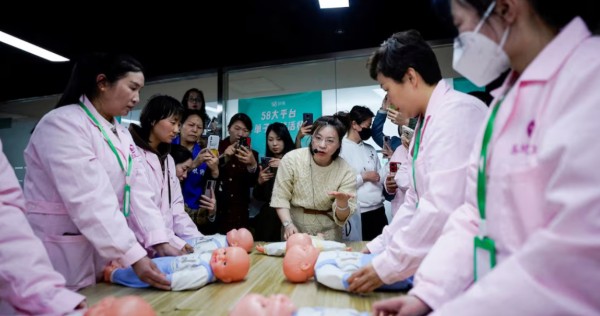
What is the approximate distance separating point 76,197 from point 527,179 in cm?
147

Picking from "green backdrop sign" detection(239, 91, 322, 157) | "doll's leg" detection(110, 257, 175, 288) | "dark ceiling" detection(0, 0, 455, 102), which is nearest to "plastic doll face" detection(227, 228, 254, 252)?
"doll's leg" detection(110, 257, 175, 288)

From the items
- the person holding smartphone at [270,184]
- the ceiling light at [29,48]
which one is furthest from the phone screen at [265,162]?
the ceiling light at [29,48]

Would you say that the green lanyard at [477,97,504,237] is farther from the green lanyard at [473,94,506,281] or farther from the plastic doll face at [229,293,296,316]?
the plastic doll face at [229,293,296,316]

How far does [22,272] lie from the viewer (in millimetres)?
935

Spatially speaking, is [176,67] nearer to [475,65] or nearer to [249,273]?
[249,273]

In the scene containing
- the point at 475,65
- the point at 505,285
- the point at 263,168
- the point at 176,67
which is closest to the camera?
the point at 505,285

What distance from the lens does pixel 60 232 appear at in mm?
1385

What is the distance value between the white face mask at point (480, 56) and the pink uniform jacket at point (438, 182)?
260 mm

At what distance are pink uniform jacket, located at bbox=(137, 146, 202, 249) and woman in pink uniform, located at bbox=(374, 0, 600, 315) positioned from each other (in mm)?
1575

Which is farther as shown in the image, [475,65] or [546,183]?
[475,65]

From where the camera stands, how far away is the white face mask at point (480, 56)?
2.56ft

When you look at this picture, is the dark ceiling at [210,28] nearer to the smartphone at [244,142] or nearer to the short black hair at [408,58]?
the smartphone at [244,142]

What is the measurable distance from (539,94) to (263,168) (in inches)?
103

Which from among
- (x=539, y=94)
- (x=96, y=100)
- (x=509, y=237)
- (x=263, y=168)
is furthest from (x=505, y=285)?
(x=263, y=168)
